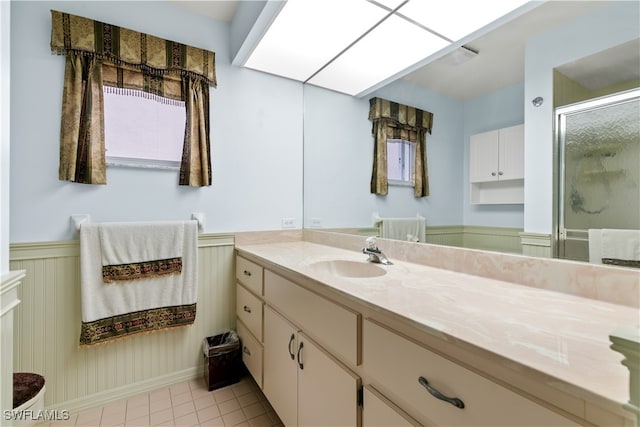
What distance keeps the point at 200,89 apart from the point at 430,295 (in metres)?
1.90

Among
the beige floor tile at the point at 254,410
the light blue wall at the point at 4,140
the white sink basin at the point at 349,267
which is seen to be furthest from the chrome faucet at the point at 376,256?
the light blue wall at the point at 4,140

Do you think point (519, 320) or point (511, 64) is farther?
point (511, 64)

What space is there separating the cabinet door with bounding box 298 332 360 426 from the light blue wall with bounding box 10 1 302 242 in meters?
1.22

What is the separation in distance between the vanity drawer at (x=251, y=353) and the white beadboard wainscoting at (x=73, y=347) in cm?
33

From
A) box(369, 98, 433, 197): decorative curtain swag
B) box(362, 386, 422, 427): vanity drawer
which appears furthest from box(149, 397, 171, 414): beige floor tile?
box(369, 98, 433, 197): decorative curtain swag

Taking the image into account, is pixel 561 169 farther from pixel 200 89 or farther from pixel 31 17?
pixel 31 17

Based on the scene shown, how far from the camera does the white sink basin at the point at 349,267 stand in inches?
54.0

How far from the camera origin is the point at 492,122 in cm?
112

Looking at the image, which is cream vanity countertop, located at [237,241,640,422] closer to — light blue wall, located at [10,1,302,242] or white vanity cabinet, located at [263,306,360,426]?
white vanity cabinet, located at [263,306,360,426]

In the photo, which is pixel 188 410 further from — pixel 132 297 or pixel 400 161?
pixel 400 161

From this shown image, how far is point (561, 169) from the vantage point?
0.93 m

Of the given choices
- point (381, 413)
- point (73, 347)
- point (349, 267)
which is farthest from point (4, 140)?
point (381, 413)

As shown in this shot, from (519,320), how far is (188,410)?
5.81 ft

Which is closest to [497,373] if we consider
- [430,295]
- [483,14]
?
[430,295]
